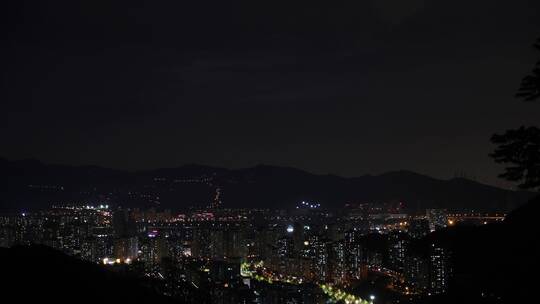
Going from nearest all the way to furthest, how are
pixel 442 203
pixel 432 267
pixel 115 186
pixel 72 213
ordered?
pixel 432 267
pixel 72 213
pixel 442 203
pixel 115 186

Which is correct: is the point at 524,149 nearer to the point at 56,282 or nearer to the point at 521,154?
the point at 521,154

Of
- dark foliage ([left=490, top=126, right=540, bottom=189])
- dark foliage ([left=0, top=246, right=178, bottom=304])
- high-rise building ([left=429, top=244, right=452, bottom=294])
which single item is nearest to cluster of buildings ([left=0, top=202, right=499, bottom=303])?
high-rise building ([left=429, top=244, right=452, bottom=294])

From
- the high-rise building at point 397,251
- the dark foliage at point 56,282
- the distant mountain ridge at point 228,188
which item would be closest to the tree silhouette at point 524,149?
the dark foliage at point 56,282

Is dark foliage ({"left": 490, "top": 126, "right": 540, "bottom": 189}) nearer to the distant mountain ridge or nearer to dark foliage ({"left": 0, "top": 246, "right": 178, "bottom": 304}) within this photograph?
dark foliage ({"left": 0, "top": 246, "right": 178, "bottom": 304})

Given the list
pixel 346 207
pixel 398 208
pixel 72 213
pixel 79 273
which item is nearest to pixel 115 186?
pixel 72 213

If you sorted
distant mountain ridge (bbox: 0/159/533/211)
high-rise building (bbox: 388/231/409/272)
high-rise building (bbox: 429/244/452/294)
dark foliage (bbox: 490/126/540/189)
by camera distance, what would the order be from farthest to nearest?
distant mountain ridge (bbox: 0/159/533/211) → high-rise building (bbox: 388/231/409/272) → high-rise building (bbox: 429/244/452/294) → dark foliage (bbox: 490/126/540/189)

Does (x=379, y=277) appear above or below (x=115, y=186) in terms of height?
below

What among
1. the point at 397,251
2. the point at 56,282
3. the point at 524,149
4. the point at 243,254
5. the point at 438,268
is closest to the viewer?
the point at 524,149

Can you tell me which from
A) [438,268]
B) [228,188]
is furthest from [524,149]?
[228,188]

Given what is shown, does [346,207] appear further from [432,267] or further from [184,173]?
[432,267]
